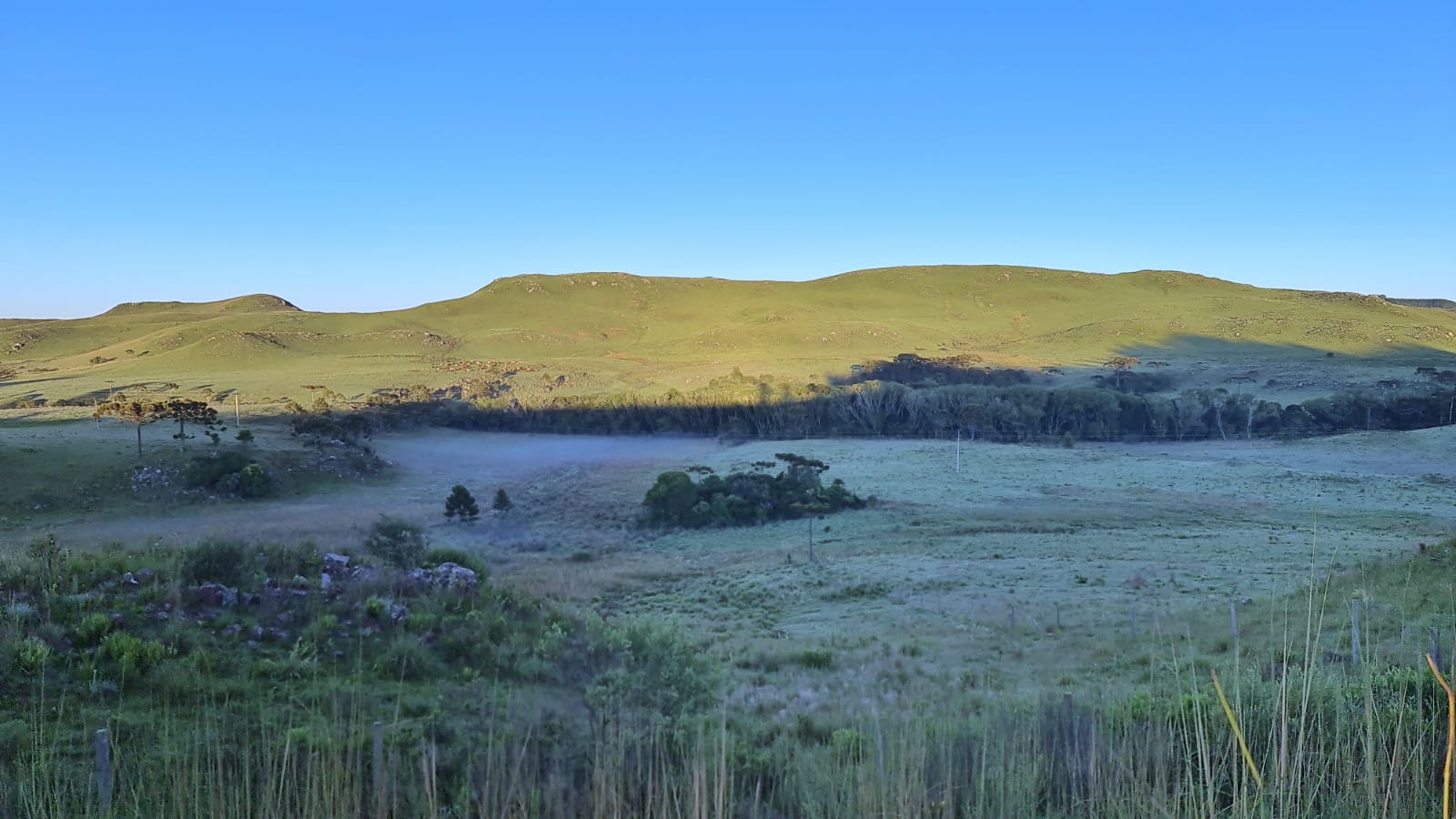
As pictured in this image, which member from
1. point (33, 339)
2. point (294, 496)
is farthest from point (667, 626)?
point (33, 339)

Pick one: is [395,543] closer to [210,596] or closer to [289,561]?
[289,561]

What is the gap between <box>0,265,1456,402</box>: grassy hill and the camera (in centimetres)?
11012

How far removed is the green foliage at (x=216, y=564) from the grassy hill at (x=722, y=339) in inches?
3315

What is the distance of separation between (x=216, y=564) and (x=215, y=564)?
16 mm

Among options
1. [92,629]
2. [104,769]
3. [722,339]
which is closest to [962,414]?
[92,629]

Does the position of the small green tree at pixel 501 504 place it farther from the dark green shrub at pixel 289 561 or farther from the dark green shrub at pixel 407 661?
the dark green shrub at pixel 407 661

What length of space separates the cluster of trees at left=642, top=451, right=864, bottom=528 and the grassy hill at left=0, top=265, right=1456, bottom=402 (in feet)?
176

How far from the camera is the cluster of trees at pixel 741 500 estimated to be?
3956cm

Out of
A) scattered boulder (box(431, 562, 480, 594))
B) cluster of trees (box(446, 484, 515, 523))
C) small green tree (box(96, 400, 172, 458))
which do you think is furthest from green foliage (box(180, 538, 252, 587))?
small green tree (box(96, 400, 172, 458))

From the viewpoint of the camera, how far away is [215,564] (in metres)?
10.9

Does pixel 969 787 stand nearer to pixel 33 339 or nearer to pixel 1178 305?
pixel 1178 305

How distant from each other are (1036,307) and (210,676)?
186m

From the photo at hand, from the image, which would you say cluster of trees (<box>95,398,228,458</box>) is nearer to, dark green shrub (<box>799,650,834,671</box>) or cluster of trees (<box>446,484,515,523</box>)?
cluster of trees (<box>446,484,515,523</box>)

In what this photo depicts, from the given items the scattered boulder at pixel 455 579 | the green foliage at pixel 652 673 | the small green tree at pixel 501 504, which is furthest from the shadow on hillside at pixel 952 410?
the green foliage at pixel 652 673
